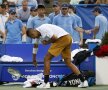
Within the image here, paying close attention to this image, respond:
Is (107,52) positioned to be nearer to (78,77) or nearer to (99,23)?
(78,77)

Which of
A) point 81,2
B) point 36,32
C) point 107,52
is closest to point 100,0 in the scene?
point 81,2

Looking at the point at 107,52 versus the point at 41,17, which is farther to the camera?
the point at 41,17

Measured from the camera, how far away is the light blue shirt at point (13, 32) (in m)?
15.5

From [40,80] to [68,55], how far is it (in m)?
1.02

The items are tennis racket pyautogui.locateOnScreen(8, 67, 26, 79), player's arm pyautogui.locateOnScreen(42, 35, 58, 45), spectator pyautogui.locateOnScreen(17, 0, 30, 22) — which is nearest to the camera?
player's arm pyautogui.locateOnScreen(42, 35, 58, 45)

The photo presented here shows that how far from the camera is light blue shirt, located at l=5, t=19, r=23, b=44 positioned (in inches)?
611

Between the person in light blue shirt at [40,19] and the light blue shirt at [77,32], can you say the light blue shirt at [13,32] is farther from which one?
the light blue shirt at [77,32]

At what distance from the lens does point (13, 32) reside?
15570 millimetres

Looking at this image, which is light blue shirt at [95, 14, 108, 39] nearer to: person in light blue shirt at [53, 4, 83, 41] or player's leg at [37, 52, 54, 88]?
person in light blue shirt at [53, 4, 83, 41]

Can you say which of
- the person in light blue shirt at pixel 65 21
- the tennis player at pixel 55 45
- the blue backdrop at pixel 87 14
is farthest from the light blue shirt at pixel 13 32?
the blue backdrop at pixel 87 14

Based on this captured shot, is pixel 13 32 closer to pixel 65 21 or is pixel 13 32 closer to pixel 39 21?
pixel 39 21

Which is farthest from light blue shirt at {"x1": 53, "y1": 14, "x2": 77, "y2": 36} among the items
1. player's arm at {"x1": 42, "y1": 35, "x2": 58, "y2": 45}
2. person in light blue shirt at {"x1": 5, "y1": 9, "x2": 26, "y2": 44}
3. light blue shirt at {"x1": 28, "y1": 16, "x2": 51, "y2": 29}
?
player's arm at {"x1": 42, "y1": 35, "x2": 58, "y2": 45}

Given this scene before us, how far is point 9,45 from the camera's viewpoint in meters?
14.6

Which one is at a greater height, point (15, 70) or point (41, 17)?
point (41, 17)
